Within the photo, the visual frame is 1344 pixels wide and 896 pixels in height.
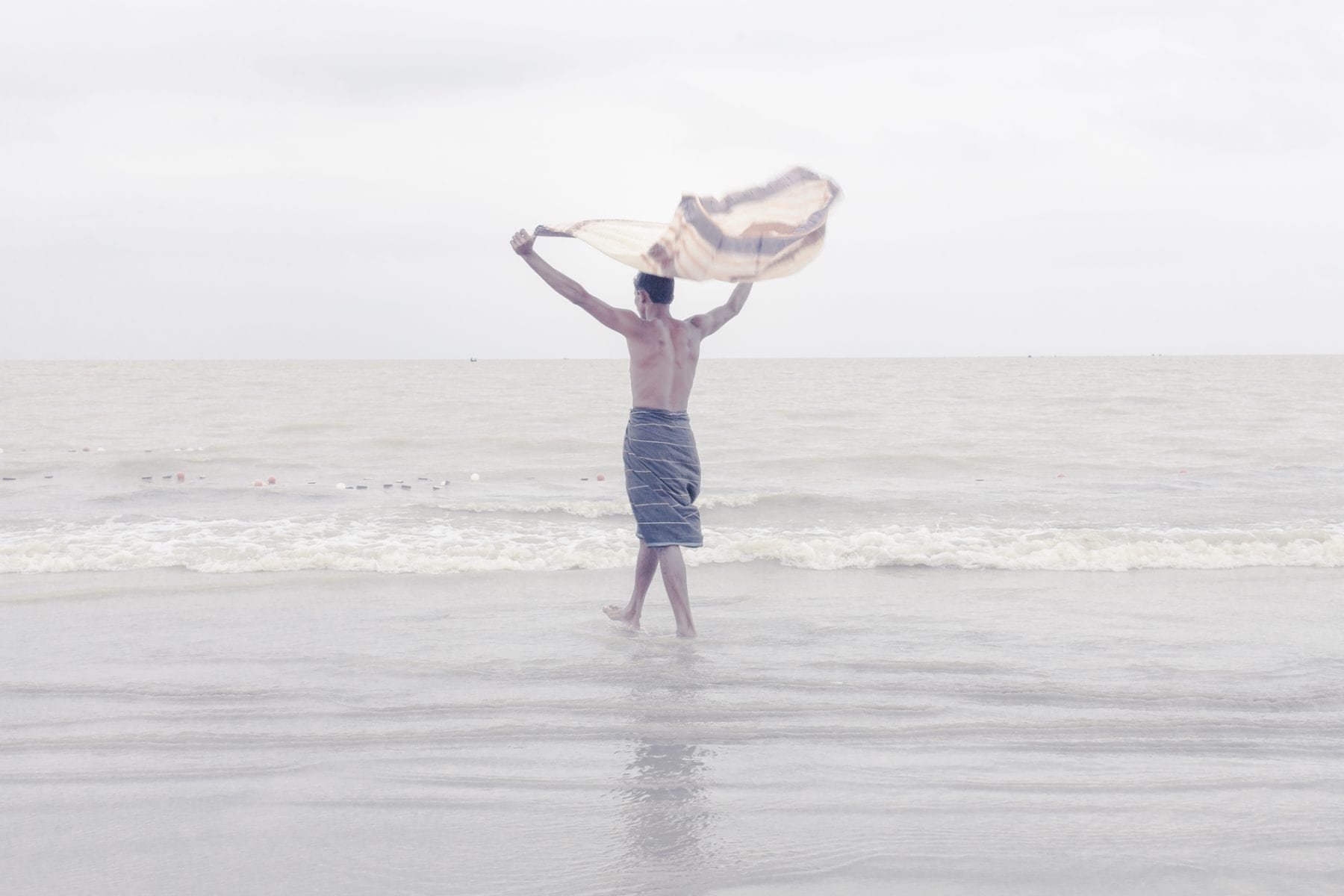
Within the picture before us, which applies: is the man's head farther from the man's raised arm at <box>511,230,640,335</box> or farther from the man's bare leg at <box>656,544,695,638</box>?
the man's bare leg at <box>656,544,695,638</box>

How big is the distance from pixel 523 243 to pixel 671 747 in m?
2.40

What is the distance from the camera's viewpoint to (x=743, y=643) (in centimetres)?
539

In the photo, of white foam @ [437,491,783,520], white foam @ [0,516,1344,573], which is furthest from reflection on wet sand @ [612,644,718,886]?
white foam @ [437,491,783,520]

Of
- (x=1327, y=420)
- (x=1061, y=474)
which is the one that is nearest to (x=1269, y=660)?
(x=1061, y=474)

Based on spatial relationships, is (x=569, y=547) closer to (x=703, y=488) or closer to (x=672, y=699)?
(x=672, y=699)

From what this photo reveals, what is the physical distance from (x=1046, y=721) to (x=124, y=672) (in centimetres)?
392

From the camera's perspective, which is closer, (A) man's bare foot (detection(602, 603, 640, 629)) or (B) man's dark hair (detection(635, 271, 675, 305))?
(B) man's dark hair (detection(635, 271, 675, 305))

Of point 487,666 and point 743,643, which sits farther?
point 743,643

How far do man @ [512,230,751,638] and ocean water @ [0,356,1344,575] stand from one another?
232 cm

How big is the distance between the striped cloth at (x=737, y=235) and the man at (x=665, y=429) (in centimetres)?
41

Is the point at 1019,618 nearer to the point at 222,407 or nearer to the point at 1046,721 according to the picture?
the point at 1046,721

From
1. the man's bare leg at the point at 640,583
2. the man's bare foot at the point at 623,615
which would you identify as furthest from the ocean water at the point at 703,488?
the man's bare leg at the point at 640,583

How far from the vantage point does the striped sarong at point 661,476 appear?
5.48 meters

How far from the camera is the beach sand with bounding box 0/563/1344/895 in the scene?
116 inches
